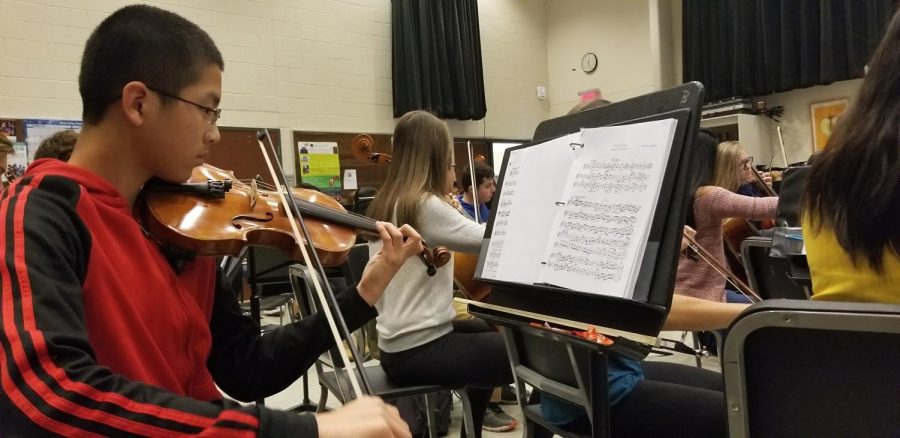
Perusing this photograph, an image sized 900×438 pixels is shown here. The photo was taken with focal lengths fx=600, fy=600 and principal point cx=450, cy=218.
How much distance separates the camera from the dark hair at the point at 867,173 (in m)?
0.85

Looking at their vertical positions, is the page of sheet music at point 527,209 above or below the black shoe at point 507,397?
above

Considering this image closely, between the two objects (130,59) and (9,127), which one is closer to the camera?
(130,59)

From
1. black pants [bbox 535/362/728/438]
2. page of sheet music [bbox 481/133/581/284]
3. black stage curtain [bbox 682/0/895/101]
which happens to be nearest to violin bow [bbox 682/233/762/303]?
black pants [bbox 535/362/728/438]

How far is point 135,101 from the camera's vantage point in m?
0.82

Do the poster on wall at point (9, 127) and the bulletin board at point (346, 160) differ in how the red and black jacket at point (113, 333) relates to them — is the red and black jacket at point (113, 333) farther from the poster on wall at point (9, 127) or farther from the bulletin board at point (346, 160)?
the bulletin board at point (346, 160)

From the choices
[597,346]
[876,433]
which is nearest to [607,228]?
[597,346]

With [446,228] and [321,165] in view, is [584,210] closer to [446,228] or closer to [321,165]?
[446,228]

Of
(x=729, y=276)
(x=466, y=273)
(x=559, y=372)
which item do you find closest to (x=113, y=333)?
(x=559, y=372)

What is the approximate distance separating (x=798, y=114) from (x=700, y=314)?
16.0 ft

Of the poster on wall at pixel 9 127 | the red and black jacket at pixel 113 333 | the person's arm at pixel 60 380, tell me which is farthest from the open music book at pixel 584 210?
the poster on wall at pixel 9 127

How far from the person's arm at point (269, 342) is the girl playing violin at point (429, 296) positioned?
0.60 meters

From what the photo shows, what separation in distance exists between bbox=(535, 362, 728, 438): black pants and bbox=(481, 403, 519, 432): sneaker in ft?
3.83

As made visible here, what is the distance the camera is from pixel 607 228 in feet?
3.20

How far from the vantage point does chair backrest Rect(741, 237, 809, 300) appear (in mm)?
1702
